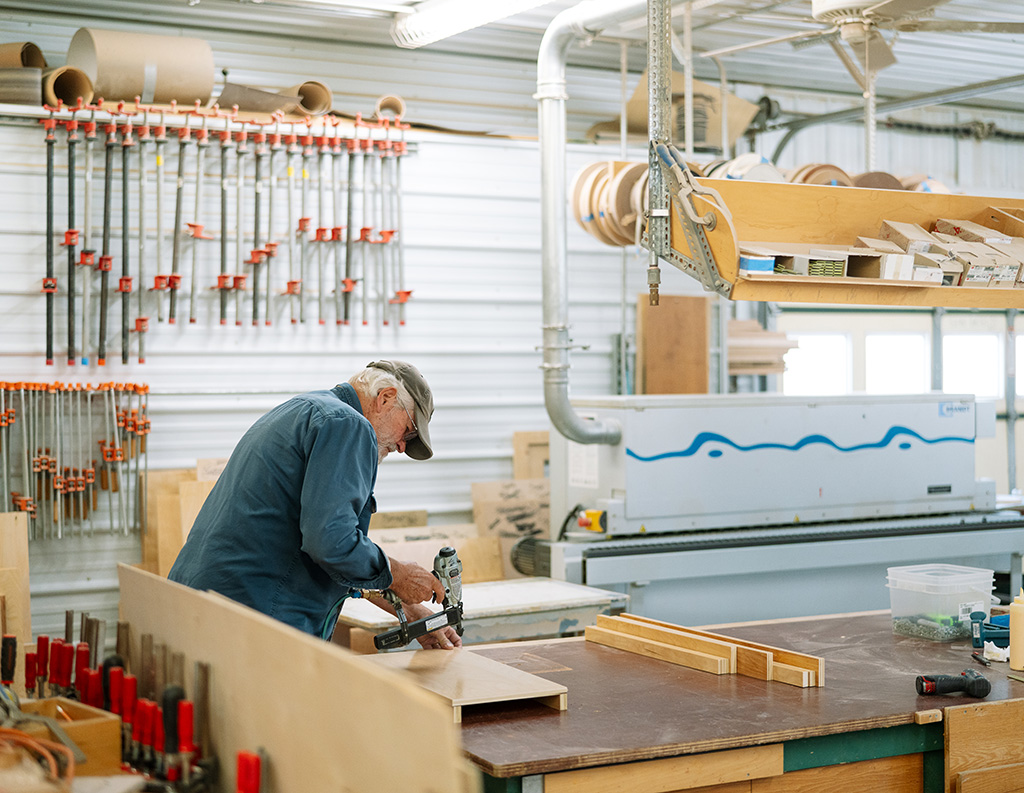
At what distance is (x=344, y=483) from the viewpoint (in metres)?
2.39

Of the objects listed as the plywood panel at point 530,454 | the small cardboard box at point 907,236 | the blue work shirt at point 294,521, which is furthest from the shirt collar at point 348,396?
the plywood panel at point 530,454

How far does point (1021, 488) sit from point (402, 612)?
19.4 ft

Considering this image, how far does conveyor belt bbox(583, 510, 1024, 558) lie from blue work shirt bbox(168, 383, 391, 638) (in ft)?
6.18

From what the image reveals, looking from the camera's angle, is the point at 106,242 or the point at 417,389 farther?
the point at 106,242

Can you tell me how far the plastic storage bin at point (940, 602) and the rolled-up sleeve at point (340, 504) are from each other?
1.49 m

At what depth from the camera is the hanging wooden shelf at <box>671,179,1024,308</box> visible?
2963 mm

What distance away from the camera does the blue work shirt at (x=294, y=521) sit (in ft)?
7.74

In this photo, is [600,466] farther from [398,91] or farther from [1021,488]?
[1021,488]

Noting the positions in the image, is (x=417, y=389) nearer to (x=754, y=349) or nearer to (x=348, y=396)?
(x=348, y=396)

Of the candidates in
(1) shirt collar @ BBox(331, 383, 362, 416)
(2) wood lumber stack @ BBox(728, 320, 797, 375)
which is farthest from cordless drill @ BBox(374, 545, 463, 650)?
(2) wood lumber stack @ BBox(728, 320, 797, 375)

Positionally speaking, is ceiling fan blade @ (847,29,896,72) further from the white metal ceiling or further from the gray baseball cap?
the gray baseball cap

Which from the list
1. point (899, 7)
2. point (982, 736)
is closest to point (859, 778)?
point (982, 736)

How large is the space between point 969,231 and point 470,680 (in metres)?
2.13

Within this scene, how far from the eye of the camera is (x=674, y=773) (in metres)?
2.08
